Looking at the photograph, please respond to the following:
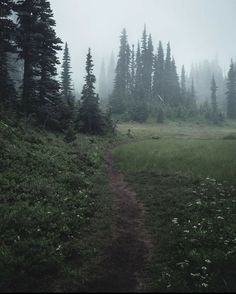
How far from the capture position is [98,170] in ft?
84.9

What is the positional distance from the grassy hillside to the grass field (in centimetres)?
213

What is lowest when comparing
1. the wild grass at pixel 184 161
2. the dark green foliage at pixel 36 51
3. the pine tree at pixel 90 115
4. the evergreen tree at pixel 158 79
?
the wild grass at pixel 184 161

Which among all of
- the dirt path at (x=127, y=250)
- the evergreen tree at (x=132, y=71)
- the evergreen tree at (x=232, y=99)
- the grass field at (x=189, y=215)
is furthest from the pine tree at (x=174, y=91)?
the dirt path at (x=127, y=250)

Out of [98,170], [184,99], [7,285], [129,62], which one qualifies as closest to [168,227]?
[7,285]

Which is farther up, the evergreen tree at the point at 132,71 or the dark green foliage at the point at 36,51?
the evergreen tree at the point at 132,71

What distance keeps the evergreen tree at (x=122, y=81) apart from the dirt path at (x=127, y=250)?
Answer: 6999cm

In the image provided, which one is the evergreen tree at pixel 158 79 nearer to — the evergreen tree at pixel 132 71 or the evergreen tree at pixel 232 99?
the evergreen tree at pixel 132 71

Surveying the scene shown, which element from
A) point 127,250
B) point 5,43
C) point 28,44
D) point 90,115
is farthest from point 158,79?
point 127,250

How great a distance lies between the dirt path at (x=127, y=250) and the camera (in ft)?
32.4

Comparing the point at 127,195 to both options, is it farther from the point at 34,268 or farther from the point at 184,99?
the point at 184,99

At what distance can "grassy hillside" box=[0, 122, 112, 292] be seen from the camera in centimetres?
1010

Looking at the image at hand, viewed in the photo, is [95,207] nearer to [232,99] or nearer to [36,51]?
[36,51]

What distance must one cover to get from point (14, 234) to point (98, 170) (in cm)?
1400

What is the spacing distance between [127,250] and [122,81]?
93.0 meters
